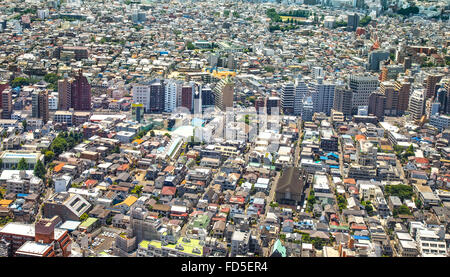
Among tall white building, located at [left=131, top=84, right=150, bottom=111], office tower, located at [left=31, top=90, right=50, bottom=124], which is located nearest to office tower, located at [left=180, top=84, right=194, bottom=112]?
tall white building, located at [left=131, top=84, right=150, bottom=111]

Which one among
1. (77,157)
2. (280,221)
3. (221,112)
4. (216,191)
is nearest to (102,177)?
(77,157)

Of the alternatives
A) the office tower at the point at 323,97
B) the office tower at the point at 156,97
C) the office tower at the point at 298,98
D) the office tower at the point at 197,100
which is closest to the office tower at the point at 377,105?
the office tower at the point at 323,97

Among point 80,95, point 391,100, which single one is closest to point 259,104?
point 391,100

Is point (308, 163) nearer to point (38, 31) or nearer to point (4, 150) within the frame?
point (4, 150)

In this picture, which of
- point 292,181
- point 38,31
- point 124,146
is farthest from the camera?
point 38,31

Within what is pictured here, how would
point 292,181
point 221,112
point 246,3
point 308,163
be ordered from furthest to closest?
point 246,3 → point 221,112 → point 308,163 → point 292,181

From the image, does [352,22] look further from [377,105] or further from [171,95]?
[171,95]

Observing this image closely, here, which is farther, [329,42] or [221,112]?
[329,42]
